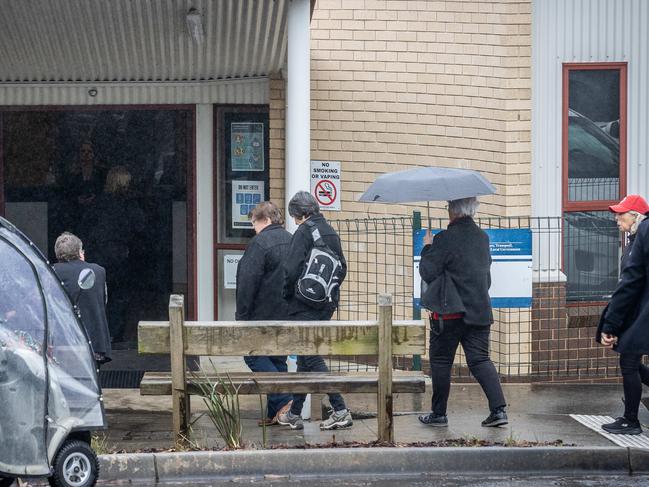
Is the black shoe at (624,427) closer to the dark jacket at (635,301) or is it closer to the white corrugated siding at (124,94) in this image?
the dark jacket at (635,301)

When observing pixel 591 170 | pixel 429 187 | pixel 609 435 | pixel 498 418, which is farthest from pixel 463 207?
pixel 591 170

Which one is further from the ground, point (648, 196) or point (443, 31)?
point (443, 31)

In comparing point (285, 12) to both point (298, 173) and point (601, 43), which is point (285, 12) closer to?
point (298, 173)

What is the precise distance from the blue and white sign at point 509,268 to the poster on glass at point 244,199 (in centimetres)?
235

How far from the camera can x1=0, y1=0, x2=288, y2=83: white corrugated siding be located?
1022cm

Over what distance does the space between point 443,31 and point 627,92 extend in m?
1.76

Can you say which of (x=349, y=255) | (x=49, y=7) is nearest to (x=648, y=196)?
(x=349, y=255)

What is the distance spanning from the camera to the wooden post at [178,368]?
7.94 m

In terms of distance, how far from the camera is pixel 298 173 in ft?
31.0

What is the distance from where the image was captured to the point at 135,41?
435 inches

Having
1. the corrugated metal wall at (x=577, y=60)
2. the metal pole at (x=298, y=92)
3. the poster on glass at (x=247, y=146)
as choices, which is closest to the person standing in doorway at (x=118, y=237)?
the poster on glass at (x=247, y=146)

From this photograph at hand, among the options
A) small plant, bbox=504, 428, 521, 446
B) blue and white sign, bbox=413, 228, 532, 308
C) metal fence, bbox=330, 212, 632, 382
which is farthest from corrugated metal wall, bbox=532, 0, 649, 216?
small plant, bbox=504, 428, 521, 446

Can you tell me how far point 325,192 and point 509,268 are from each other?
2.08 meters

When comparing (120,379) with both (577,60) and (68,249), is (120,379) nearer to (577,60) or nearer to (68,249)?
(68,249)
